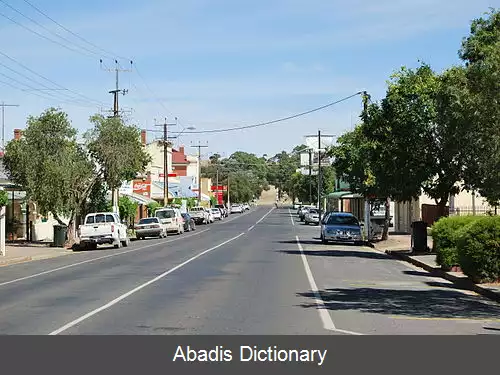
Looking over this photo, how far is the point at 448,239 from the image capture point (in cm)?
2252

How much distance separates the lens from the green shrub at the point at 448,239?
22359 mm

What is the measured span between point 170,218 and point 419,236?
93.2 ft

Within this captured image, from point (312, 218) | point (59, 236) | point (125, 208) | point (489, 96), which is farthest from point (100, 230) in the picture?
point (312, 218)

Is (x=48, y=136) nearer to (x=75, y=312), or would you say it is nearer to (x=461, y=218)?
(x=461, y=218)

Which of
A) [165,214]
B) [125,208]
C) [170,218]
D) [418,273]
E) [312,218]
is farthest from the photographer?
[312,218]

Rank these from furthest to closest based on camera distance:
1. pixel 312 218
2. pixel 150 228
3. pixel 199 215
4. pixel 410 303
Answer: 1. pixel 199 215
2. pixel 312 218
3. pixel 150 228
4. pixel 410 303

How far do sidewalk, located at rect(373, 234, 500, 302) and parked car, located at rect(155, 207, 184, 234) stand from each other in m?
19.9

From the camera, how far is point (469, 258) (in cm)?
1902

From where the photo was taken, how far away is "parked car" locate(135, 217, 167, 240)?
51438 mm

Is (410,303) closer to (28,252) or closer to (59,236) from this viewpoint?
(28,252)

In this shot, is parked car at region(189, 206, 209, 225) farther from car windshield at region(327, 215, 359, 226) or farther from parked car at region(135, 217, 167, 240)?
car windshield at region(327, 215, 359, 226)

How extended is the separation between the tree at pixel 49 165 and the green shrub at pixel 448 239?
22.4m
